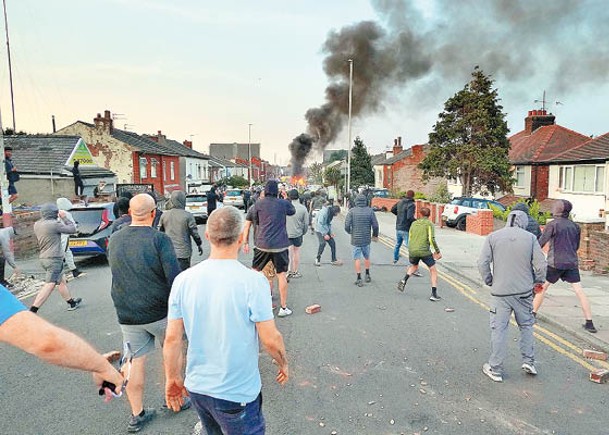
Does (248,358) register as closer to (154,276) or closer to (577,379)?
(154,276)

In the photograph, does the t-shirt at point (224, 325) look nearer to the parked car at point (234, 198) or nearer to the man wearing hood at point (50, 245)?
the man wearing hood at point (50, 245)

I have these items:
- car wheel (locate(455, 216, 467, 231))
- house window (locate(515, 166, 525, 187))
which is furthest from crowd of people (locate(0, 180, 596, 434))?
house window (locate(515, 166, 525, 187))

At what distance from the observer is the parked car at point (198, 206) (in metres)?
21.9

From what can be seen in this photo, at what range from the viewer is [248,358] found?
249 centimetres

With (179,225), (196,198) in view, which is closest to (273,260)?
(179,225)

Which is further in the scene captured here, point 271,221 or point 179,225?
point 271,221

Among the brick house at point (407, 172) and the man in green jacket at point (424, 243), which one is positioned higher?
the brick house at point (407, 172)

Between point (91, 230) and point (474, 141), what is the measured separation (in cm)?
2137

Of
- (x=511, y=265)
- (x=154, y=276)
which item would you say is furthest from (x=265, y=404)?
(x=511, y=265)

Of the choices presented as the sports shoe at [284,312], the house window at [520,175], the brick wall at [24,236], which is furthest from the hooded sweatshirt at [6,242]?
the house window at [520,175]

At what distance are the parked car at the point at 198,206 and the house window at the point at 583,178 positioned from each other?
18.6m

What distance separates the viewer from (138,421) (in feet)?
12.2

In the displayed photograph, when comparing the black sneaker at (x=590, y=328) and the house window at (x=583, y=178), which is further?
the house window at (x=583, y=178)

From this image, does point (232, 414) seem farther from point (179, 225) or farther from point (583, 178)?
point (583, 178)
